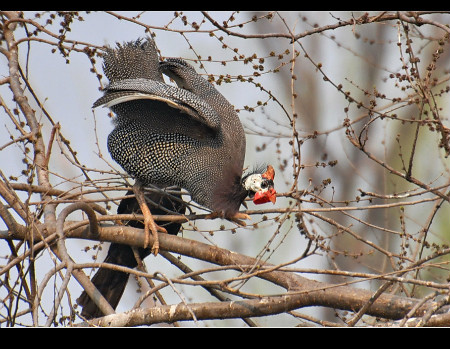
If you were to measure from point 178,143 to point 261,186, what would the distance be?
24.1 inches

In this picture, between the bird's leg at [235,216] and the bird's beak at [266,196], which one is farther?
the bird's leg at [235,216]

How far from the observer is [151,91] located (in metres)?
3.95

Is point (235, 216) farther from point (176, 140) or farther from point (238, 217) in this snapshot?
point (176, 140)

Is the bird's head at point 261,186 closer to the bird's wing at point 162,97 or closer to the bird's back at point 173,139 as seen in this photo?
the bird's back at point 173,139

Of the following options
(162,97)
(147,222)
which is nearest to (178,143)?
(162,97)

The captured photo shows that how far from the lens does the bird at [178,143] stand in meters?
4.08

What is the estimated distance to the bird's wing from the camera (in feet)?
12.8

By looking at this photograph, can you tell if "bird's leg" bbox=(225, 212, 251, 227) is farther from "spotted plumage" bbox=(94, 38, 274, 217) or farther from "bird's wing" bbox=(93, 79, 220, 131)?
"bird's wing" bbox=(93, 79, 220, 131)

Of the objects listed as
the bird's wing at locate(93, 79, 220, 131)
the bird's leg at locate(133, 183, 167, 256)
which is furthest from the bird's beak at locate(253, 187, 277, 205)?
the bird's leg at locate(133, 183, 167, 256)

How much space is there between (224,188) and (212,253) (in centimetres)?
48

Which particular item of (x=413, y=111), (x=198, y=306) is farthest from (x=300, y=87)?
(x=198, y=306)

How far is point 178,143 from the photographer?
4227 mm

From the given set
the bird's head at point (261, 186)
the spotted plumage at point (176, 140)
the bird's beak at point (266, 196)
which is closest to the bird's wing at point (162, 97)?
the spotted plumage at point (176, 140)

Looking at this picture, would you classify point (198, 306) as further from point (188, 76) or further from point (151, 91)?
point (188, 76)
